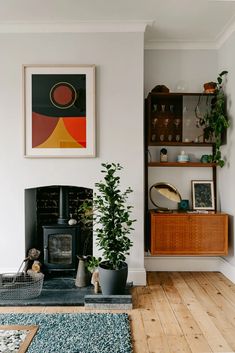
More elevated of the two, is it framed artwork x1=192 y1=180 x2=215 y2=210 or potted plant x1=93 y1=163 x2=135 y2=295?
framed artwork x1=192 y1=180 x2=215 y2=210

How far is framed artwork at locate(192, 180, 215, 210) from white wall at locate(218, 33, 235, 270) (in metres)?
0.16

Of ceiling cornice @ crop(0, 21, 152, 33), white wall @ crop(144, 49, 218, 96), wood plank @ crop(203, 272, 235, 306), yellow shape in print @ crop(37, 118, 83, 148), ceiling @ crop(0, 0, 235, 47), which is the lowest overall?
wood plank @ crop(203, 272, 235, 306)

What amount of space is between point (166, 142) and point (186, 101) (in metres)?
0.60

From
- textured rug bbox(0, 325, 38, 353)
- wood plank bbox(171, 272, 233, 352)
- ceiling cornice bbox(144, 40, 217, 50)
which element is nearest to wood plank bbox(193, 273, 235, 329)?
wood plank bbox(171, 272, 233, 352)

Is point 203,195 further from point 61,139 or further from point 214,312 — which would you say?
point 61,139

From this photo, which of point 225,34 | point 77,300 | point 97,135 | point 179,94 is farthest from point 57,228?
point 225,34

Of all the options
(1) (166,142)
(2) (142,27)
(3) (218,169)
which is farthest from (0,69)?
(3) (218,169)

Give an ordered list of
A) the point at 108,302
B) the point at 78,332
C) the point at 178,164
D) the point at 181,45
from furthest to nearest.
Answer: the point at 181,45, the point at 178,164, the point at 108,302, the point at 78,332

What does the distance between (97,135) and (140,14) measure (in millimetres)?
1315

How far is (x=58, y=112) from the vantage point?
360cm

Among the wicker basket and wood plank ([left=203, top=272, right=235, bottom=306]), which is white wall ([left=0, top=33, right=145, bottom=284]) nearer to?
the wicker basket

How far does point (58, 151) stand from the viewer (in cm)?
360

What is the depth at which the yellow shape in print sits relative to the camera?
359cm

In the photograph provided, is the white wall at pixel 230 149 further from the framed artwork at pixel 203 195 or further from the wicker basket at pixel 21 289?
the wicker basket at pixel 21 289
